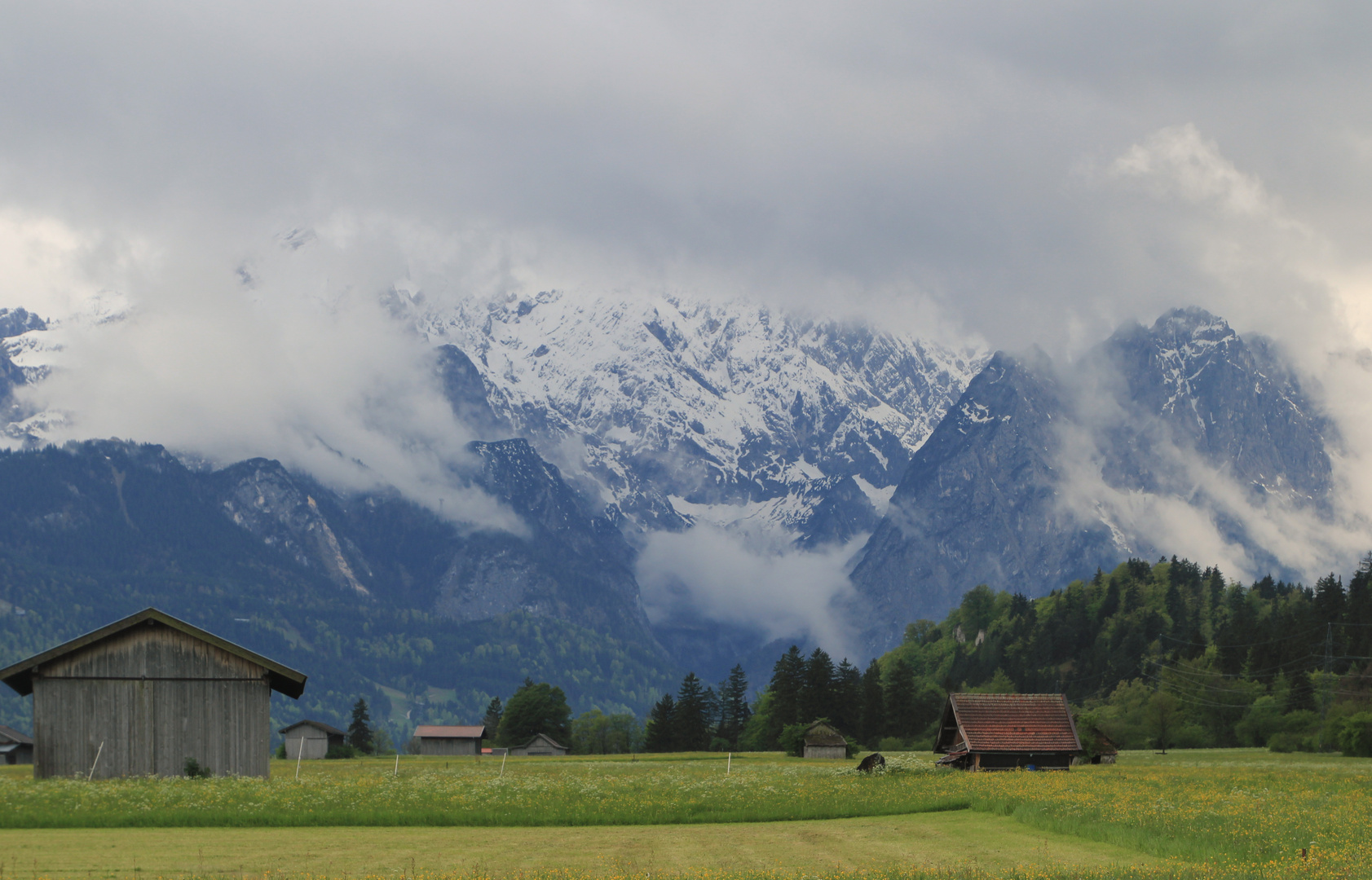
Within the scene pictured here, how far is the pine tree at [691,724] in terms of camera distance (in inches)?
6550

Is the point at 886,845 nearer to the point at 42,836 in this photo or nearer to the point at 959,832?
the point at 959,832

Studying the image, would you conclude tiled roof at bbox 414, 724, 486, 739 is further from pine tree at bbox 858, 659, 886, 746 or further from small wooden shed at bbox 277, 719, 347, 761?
pine tree at bbox 858, 659, 886, 746

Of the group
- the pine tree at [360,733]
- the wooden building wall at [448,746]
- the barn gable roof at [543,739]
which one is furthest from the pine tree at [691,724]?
the pine tree at [360,733]

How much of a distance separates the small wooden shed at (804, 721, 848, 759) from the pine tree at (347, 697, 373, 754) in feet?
201

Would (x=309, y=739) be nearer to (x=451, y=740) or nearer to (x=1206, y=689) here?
(x=451, y=740)

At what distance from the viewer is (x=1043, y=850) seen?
34.0 metres

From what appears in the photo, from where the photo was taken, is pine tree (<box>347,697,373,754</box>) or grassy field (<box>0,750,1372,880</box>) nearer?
grassy field (<box>0,750,1372,880</box>)

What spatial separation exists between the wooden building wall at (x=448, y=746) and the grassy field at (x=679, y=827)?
101189 mm

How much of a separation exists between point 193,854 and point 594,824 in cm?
1309

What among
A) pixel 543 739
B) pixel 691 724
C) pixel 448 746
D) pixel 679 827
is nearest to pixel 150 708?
pixel 679 827

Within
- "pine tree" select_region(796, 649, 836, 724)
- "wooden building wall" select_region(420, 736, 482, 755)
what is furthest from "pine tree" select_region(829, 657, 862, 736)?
"wooden building wall" select_region(420, 736, 482, 755)

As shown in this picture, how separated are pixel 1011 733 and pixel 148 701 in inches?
1937

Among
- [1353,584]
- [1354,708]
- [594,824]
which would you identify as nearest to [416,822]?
[594,824]

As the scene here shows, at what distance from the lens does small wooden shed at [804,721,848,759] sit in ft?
402
